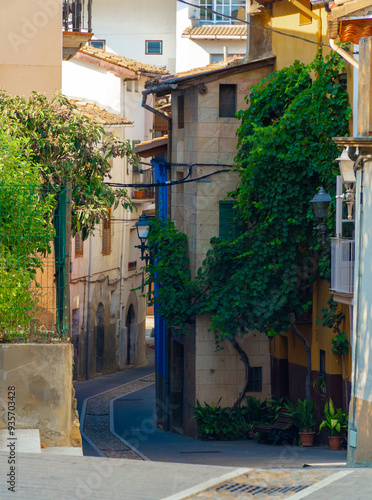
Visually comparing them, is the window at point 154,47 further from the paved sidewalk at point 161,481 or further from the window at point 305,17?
the paved sidewalk at point 161,481

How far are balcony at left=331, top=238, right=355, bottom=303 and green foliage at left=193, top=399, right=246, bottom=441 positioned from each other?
5.88 meters

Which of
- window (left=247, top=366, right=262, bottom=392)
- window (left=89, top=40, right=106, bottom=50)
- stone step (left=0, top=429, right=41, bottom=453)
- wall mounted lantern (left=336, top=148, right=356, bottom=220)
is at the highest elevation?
window (left=89, top=40, right=106, bottom=50)

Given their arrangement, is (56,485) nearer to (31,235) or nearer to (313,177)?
(31,235)

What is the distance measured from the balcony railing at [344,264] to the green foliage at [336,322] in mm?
2155

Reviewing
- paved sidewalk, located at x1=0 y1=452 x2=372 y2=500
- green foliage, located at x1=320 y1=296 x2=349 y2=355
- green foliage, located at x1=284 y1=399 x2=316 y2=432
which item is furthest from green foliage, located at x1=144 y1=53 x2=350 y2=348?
paved sidewalk, located at x1=0 y1=452 x2=372 y2=500

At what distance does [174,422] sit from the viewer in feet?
85.8

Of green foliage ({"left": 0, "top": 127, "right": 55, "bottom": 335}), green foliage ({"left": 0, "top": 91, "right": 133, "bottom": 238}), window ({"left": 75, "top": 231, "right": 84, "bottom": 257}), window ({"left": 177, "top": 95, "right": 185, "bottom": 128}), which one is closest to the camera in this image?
green foliage ({"left": 0, "top": 127, "right": 55, "bottom": 335})

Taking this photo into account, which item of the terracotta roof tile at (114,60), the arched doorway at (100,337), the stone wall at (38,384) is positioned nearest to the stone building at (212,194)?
the stone wall at (38,384)

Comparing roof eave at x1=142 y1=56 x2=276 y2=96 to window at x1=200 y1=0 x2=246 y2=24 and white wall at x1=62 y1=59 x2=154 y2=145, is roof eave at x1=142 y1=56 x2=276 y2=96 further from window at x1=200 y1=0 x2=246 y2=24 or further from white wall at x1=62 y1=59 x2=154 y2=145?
window at x1=200 y1=0 x2=246 y2=24

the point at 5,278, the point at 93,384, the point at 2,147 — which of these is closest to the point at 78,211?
the point at 2,147

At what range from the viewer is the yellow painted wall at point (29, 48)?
21.2 m

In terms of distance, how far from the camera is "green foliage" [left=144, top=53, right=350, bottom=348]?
20.5 meters

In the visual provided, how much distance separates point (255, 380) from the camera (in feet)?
80.0

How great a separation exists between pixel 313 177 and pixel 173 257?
15.6 ft
